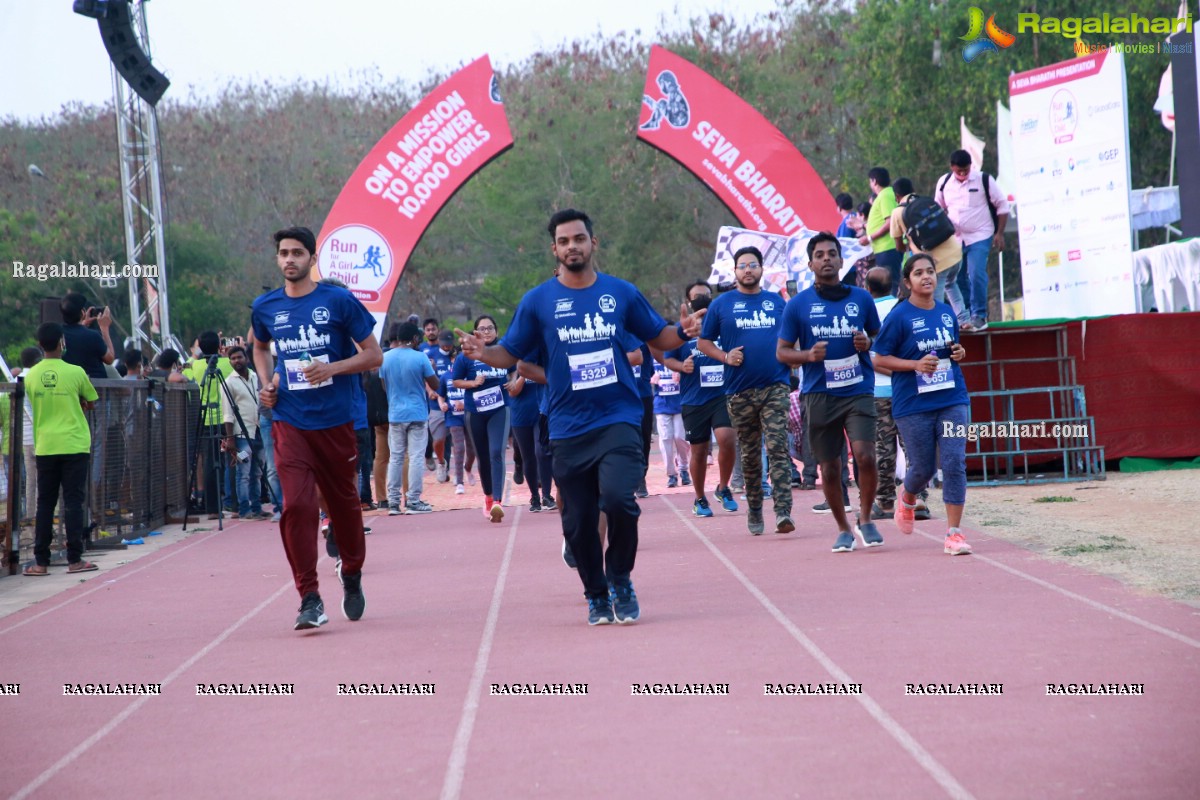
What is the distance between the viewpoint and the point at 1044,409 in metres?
15.6

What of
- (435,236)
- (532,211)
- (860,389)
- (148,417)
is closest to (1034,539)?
(860,389)

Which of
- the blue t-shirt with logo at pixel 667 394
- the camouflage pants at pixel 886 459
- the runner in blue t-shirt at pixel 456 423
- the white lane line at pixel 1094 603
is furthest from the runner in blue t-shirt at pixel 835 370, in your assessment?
the runner in blue t-shirt at pixel 456 423

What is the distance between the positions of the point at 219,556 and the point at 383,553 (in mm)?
1735

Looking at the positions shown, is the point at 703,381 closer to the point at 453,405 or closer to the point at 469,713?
the point at 453,405

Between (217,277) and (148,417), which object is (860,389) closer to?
(148,417)

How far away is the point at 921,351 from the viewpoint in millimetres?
9461

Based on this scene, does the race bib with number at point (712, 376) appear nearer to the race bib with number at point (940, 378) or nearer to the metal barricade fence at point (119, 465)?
the race bib with number at point (940, 378)

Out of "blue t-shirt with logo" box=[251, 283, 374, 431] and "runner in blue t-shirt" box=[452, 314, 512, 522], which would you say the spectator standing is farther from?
"blue t-shirt with logo" box=[251, 283, 374, 431]

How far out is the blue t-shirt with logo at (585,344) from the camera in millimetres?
7246

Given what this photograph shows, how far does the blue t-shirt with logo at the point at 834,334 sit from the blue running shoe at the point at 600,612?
3.31m

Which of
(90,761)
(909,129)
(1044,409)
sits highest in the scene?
(909,129)

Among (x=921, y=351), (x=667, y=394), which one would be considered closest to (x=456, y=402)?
(x=667, y=394)

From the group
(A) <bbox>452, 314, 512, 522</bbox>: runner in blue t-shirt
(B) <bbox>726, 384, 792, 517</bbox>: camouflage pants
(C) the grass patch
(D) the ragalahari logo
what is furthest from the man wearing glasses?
(D) the ragalahari logo

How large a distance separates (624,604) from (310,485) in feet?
6.00
